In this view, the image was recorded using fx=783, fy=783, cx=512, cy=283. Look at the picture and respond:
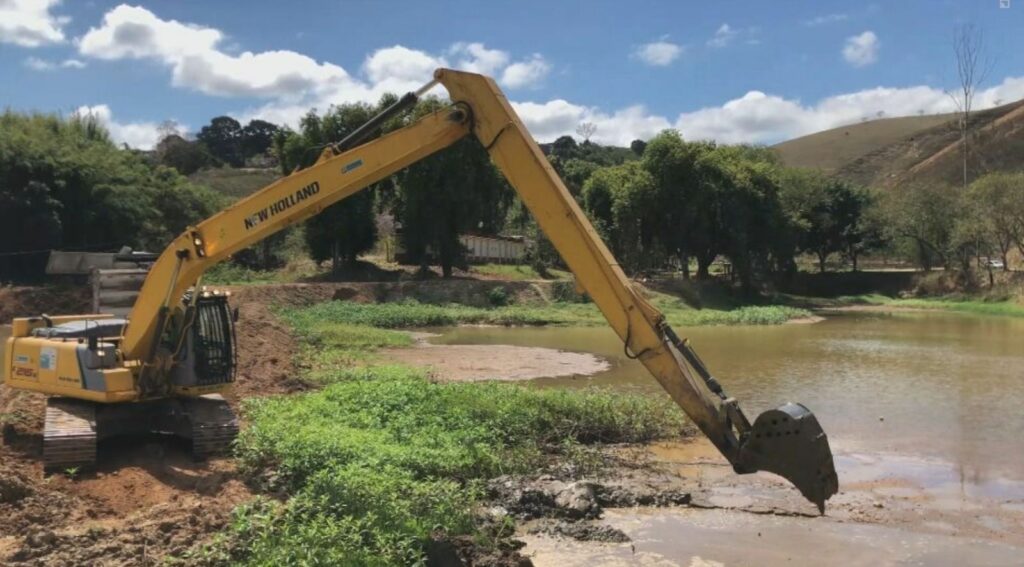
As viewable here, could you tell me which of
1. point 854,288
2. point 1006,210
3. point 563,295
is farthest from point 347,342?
point 854,288

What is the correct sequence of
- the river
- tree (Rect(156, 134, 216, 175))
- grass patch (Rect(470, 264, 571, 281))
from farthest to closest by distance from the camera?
tree (Rect(156, 134, 216, 175)), grass patch (Rect(470, 264, 571, 281)), the river

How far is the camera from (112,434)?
1109 cm

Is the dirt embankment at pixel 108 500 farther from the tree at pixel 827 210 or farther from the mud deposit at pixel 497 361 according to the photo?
the tree at pixel 827 210

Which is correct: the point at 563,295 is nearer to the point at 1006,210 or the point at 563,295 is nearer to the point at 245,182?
the point at 1006,210

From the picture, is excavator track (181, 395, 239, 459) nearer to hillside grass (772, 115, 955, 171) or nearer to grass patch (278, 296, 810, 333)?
grass patch (278, 296, 810, 333)

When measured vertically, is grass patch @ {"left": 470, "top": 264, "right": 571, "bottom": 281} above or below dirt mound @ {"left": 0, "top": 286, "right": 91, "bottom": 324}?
above

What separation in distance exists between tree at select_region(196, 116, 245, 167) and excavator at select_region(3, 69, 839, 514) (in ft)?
350

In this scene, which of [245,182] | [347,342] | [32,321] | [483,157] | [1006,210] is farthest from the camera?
[245,182]

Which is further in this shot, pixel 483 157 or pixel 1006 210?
pixel 1006 210

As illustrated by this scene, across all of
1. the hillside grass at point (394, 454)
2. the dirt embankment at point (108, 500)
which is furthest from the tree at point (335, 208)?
the dirt embankment at point (108, 500)

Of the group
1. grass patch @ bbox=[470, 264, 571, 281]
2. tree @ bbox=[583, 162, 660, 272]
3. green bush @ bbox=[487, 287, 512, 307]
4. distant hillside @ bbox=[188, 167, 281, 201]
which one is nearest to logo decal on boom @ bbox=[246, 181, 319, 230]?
green bush @ bbox=[487, 287, 512, 307]

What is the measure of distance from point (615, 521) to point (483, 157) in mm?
38709

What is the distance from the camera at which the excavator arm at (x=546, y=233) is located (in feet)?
23.9

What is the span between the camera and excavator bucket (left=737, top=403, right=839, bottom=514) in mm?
7141
